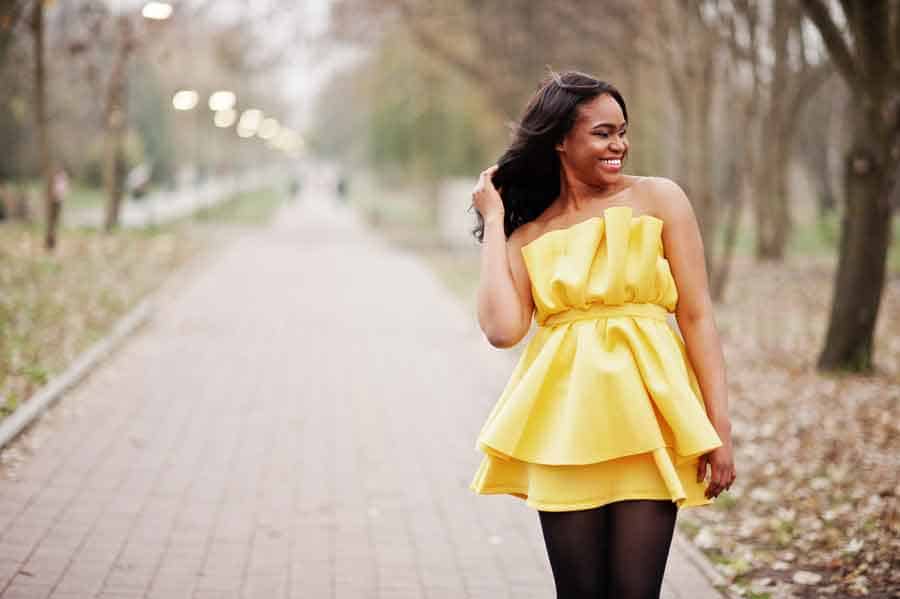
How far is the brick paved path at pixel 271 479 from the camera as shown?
540 cm

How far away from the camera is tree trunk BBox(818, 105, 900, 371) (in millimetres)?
10312

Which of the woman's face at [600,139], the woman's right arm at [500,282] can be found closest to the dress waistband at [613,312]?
the woman's right arm at [500,282]

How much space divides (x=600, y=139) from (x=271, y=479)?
4606 mm

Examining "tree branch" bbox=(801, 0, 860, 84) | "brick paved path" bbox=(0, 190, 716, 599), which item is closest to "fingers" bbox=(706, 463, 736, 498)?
"brick paved path" bbox=(0, 190, 716, 599)

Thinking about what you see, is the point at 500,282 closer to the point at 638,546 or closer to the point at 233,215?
the point at 638,546

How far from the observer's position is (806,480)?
737cm

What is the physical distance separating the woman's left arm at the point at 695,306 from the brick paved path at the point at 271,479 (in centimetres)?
223

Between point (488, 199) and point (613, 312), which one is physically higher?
point (488, 199)

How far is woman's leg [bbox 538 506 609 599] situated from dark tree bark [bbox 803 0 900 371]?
800 cm

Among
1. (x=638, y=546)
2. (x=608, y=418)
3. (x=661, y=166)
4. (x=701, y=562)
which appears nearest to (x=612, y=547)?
(x=638, y=546)

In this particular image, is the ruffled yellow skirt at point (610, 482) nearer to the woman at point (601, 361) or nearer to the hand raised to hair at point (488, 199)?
the woman at point (601, 361)

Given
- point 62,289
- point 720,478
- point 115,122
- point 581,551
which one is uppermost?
point 115,122

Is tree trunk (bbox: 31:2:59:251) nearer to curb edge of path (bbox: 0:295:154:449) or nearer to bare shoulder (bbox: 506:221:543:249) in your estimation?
curb edge of path (bbox: 0:295:154:449)

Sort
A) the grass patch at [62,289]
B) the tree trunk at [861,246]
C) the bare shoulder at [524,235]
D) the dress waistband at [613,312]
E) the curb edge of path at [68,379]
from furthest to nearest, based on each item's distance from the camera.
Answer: the grass patch at [62,289], the tree trunk at [861,246], the curb edge of path at [68,379], the bare shoulder at [524,235], the dress waistband at [613,312]
